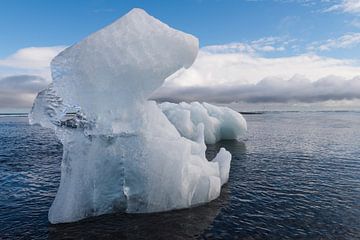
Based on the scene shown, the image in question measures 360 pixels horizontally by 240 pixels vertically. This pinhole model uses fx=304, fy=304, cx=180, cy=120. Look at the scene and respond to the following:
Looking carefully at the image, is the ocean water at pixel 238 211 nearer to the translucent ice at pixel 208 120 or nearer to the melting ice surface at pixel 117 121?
the melting ice surface at pixel 117 121

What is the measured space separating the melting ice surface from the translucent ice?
20.4 meters

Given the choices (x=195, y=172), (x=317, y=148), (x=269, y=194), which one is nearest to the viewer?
(x=195, y=172)

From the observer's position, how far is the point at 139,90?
11906 mm

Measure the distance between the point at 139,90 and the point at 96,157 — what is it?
312 centimetres

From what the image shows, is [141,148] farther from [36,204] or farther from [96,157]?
[36,204]

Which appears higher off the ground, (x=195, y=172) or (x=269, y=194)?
(x=195, y=172)

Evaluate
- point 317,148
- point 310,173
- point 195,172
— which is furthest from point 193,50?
point 317,148

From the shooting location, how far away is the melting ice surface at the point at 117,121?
11.1 m

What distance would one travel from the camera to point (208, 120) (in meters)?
36.4

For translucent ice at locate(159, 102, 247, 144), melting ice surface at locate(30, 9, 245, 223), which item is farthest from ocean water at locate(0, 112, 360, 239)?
translucent ice at locate(159, 102, 247, 144)

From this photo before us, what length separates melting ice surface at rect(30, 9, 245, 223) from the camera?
11.1 meters

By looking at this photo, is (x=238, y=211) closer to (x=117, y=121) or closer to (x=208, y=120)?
(x=117, y=121)

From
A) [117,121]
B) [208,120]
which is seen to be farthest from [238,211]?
[208,120]

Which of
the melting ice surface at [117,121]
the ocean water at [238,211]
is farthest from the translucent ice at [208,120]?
the melting ice surface at [117,121]
